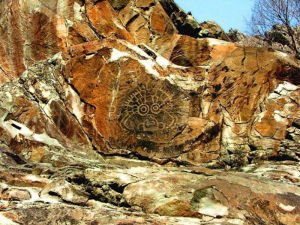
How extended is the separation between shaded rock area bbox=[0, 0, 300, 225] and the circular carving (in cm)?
2

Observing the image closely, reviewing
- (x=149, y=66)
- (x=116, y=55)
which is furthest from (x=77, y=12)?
(x=149, y=66)

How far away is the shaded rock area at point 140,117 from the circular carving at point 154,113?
2 centimetres

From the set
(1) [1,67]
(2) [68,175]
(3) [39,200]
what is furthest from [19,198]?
(1) [1,67]

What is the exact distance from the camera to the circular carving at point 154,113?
26.9 ft

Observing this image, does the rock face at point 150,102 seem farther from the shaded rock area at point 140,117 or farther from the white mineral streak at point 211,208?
the white mineral streak at point 211,208

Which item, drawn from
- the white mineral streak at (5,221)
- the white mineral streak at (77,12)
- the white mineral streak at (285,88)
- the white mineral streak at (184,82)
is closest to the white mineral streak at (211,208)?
the white mineral streak at (5,221)

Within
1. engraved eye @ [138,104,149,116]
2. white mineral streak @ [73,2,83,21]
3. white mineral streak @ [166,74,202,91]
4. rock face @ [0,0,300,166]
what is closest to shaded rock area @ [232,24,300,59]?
rock face @ [0,0,300,166]

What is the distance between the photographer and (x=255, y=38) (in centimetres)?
2092

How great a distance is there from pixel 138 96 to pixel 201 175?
2408 mm

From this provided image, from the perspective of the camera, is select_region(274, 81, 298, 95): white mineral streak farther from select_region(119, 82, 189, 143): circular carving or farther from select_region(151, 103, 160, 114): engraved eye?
select_region(151, 103, 160, 114): engraved eye

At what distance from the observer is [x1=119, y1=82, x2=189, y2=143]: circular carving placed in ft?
26.9

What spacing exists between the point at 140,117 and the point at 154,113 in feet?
0.94

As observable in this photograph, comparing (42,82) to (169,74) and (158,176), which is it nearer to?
(169,74)

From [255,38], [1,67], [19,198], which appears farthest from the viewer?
[255,38]
